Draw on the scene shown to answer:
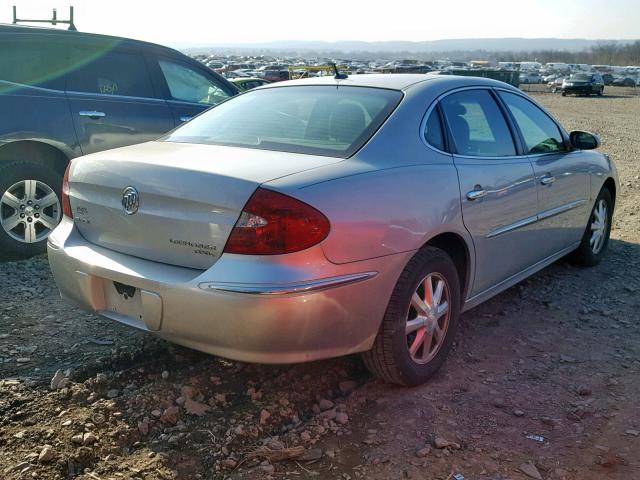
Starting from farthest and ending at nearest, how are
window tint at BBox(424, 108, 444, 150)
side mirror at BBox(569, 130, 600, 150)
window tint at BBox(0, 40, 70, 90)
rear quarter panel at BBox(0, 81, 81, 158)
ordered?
1. window tint at BBox(0, 40, 70, 90)
2. rear quarter panel at BBox(0, 81, 81, 158)
3. side mirror at BBox(569, 130, 600, 150)
4. window tint at BBox(424, 108, 444, 150)

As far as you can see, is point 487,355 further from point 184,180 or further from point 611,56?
point 611,56

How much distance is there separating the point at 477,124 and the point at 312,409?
198 cm

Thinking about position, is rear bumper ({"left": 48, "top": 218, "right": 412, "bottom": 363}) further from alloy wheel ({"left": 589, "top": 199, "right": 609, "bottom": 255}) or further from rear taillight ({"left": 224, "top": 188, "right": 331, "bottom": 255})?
alloy wheel ({"left": 589, "top": 199, "right": 609, "bottom": 255})

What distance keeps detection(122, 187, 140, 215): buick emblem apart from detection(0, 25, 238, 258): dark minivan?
2529mm

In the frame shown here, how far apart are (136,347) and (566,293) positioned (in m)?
3.08

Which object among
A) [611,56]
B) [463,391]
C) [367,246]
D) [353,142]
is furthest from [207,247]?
[611,56]

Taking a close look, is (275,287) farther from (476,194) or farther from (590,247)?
(590,247)

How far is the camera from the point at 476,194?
141 inches

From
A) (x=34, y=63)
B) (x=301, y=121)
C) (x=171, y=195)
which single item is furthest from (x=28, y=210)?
(x=171, y=195)

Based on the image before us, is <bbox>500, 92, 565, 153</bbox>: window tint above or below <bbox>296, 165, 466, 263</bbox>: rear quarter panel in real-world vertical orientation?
above

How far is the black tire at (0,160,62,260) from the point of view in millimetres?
5086

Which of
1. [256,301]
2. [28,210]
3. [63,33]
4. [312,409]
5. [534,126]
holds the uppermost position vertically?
[63,33]

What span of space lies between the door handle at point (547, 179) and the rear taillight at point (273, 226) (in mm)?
2223

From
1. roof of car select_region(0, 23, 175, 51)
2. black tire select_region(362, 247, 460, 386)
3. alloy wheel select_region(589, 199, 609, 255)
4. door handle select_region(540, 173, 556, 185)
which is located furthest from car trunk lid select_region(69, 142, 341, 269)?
alloy wheel select_region(589, 199, 609, 255)
